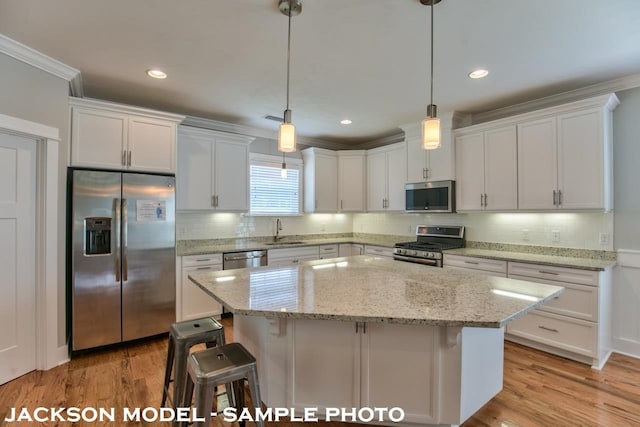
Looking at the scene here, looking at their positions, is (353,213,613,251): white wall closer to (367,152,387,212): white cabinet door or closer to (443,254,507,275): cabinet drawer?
(367,152,387,212): white cabinet door

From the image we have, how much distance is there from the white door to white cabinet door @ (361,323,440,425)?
2.81 meters

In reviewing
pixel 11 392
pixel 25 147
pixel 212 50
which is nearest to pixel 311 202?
pixel 212 50

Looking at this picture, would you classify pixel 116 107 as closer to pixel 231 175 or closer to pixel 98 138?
pixel 98 138

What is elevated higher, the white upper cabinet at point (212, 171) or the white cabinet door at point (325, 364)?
the white upper cabinet at point (212, 171)

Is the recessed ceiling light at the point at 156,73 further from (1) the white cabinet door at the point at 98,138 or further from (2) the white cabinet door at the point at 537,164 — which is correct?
(2) the white cabinet door at the point at 537,164

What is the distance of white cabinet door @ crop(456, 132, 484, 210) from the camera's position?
3.77 metres

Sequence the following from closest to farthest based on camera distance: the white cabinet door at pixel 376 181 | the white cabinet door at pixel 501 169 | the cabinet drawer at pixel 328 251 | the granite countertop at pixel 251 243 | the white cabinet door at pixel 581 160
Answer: the white cabinet door at pixel 581 160
the white cabinet door at pixel 501 169
the granite countertop at pixel 251 243
the cabinet drawer at pixel 328 251
the white cabinet door at pixel 376 181

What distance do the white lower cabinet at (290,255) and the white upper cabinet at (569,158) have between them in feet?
8.81

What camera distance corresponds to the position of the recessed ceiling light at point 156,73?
2.79 metres

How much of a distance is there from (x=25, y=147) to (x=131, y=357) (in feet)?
6.67

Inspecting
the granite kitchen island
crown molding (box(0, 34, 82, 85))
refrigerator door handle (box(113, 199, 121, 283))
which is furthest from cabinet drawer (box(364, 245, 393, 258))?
crown molding (box(0, 34, 82, 85))

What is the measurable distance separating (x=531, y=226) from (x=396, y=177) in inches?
71.8

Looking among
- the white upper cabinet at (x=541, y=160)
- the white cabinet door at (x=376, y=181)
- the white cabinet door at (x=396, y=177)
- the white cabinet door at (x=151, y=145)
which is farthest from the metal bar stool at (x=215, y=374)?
the white cabinet door at (x=376, y=181)

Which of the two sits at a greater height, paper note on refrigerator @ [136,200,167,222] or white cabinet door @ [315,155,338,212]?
white cabinet door @ [315,155,338,212]
